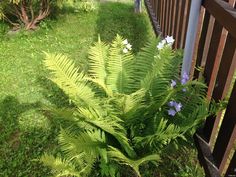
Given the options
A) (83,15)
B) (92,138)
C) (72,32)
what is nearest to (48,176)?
(92,138)

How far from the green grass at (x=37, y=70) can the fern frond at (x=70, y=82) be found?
58 cm

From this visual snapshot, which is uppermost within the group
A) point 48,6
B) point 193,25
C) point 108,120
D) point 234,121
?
point 193,25

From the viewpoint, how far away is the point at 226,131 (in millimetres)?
1977

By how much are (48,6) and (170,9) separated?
243cm

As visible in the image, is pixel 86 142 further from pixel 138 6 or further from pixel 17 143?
pixel 138 6

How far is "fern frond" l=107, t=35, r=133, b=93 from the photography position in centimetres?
236

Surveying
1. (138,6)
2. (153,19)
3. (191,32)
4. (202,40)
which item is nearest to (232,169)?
(202,40)

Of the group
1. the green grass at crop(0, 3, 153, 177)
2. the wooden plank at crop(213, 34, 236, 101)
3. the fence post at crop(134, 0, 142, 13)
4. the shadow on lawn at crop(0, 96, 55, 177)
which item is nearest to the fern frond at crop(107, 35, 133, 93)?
the wooden plank at crop(213, 34, 236, 101)

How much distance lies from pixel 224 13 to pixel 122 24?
362cm

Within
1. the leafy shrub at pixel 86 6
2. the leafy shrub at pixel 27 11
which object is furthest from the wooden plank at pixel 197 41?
the leafy shrub at pixel 86 6

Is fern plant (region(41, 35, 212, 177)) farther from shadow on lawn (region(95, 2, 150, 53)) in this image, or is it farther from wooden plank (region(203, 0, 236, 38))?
shadow on lawn (region(95, 2, 150, 53))

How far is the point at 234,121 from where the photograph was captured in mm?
1845

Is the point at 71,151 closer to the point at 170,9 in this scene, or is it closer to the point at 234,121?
the point at 234,121

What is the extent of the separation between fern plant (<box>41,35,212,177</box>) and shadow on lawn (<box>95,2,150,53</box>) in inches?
75.2
